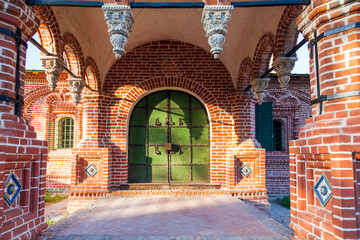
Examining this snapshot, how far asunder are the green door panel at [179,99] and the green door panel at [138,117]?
806 millimetres

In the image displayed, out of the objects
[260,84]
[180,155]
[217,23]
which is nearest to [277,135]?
[260,84]

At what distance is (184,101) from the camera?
7.30 metres

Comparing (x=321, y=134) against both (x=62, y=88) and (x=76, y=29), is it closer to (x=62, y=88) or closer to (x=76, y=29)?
(x=76, y=29)

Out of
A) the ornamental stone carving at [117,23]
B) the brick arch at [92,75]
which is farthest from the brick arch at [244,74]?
the ornamental stone carving at [117,23]

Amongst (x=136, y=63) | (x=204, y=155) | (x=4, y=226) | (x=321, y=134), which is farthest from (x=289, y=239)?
(x=136, y=63)

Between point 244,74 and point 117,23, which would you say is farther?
point 244,74

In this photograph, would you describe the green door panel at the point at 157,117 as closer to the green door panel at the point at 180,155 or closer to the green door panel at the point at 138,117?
the green door panel at the point at 138,117

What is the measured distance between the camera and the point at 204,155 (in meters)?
7.21

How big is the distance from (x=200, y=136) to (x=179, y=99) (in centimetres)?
113

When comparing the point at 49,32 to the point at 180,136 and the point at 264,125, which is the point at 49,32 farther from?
the point at 264,125

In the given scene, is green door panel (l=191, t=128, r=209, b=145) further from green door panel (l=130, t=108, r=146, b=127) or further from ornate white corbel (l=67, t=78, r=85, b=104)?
ornate white corbel (l=67, t=78, r=85, b=104)

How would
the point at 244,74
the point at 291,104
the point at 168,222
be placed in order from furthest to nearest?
the point at 291,104, the point at 244,74, the point at 168,222

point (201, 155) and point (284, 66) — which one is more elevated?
point (284, 66)

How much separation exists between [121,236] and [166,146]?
3616 millimetres
